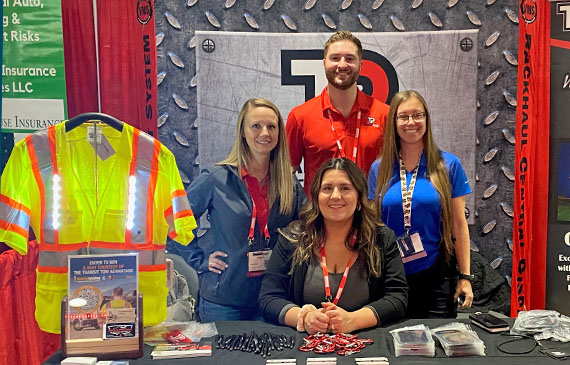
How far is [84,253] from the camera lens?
2664mm

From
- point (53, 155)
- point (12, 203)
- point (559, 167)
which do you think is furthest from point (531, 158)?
point (12, 203)

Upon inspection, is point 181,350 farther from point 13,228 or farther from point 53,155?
point 53,155

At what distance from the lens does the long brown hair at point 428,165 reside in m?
2.95

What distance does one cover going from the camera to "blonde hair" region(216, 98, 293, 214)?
3025mm

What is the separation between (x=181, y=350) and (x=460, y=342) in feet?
3.77

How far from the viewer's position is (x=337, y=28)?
3.37 m

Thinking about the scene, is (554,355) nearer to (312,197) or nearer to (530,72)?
(312,197)

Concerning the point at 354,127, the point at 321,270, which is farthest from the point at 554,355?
the point at 354,127

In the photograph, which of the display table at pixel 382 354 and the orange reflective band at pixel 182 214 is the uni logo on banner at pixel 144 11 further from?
the display table at pixel 382 354

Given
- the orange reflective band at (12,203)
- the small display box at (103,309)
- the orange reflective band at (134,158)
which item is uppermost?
the orange reflective band at (134,158)

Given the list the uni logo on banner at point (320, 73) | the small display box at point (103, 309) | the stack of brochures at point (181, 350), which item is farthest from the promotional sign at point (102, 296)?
the uni logo on banner at point (320, 73)

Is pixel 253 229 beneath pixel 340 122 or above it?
beneath

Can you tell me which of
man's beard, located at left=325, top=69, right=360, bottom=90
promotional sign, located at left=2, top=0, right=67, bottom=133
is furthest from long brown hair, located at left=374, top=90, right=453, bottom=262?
promotional sign, located at left=2, top=0, right=67, bottom=133

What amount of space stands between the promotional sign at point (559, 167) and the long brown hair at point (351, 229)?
143 cm
